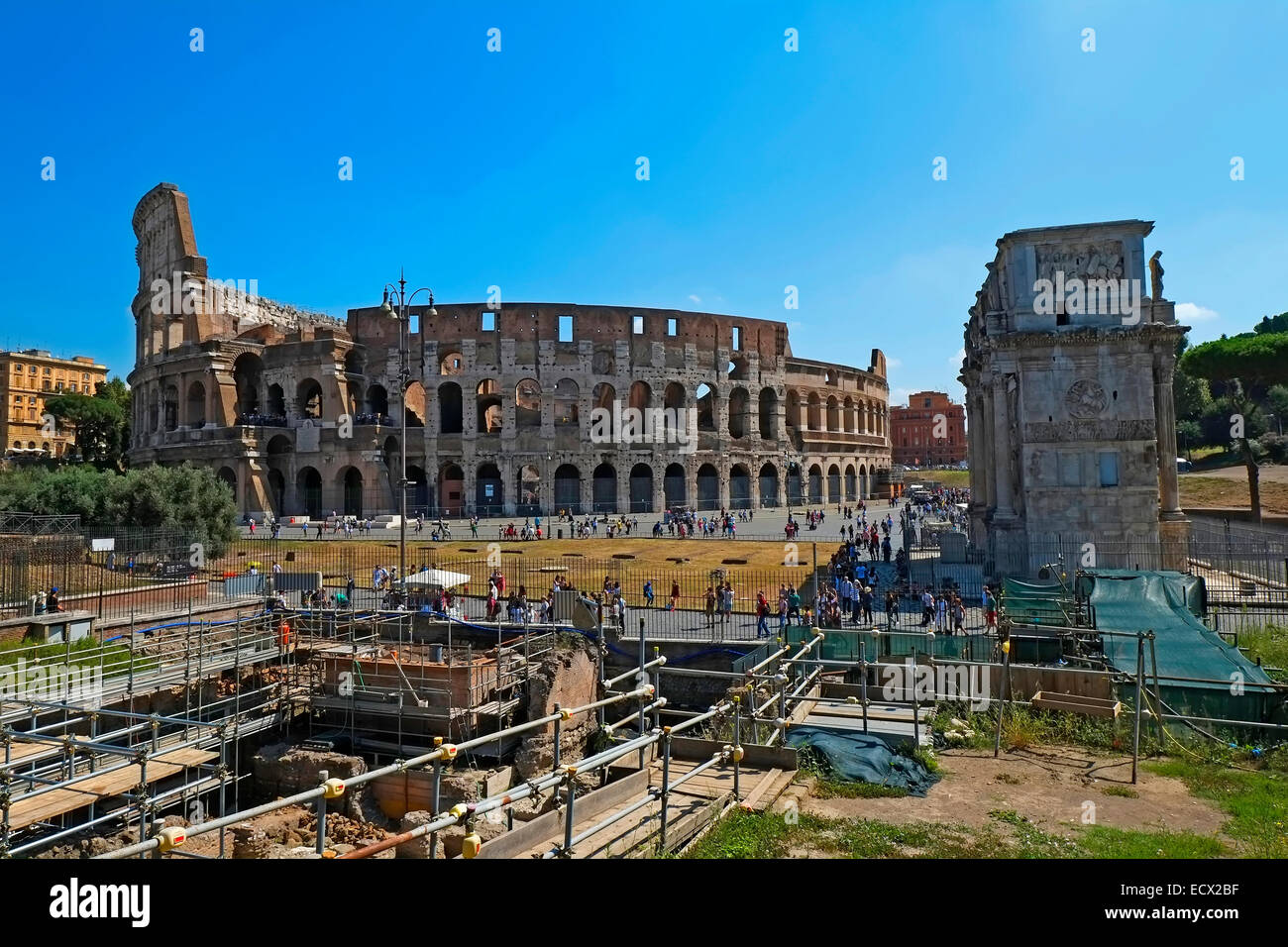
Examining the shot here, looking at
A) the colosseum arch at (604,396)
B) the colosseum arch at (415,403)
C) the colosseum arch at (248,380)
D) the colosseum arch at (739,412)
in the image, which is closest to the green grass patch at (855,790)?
the colosseum arch at (604,396)

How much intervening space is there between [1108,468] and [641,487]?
35071mm

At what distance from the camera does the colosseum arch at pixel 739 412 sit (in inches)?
2360

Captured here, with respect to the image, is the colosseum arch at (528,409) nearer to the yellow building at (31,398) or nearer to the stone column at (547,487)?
the stone column at (547,487)

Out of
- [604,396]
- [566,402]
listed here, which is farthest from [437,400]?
[604,396]

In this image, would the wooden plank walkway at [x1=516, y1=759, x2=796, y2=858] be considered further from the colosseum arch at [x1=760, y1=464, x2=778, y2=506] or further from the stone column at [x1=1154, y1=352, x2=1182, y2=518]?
the colosseum arch at [x1=760, y1=464, x2=778, y2=506]

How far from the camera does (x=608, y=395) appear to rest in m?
59.1

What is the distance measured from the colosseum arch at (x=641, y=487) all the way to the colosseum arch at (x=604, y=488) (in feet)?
4.61

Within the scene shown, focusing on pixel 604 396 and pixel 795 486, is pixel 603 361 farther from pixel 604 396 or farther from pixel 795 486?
pixel 795 486

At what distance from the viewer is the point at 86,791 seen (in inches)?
369

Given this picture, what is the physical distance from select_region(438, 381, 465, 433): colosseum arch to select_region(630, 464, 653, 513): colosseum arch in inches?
504

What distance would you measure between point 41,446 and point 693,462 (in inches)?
2521

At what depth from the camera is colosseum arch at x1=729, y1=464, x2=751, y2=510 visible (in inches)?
2318

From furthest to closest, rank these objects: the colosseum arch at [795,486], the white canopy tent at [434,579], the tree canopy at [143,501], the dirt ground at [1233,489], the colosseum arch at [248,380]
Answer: the colosseum arch at [795,486]
the colosseum arch at [248,380]
the dirt ground at [1233,489]
the tree canopy at [143,501]
the white canopy tent at [434,579]
